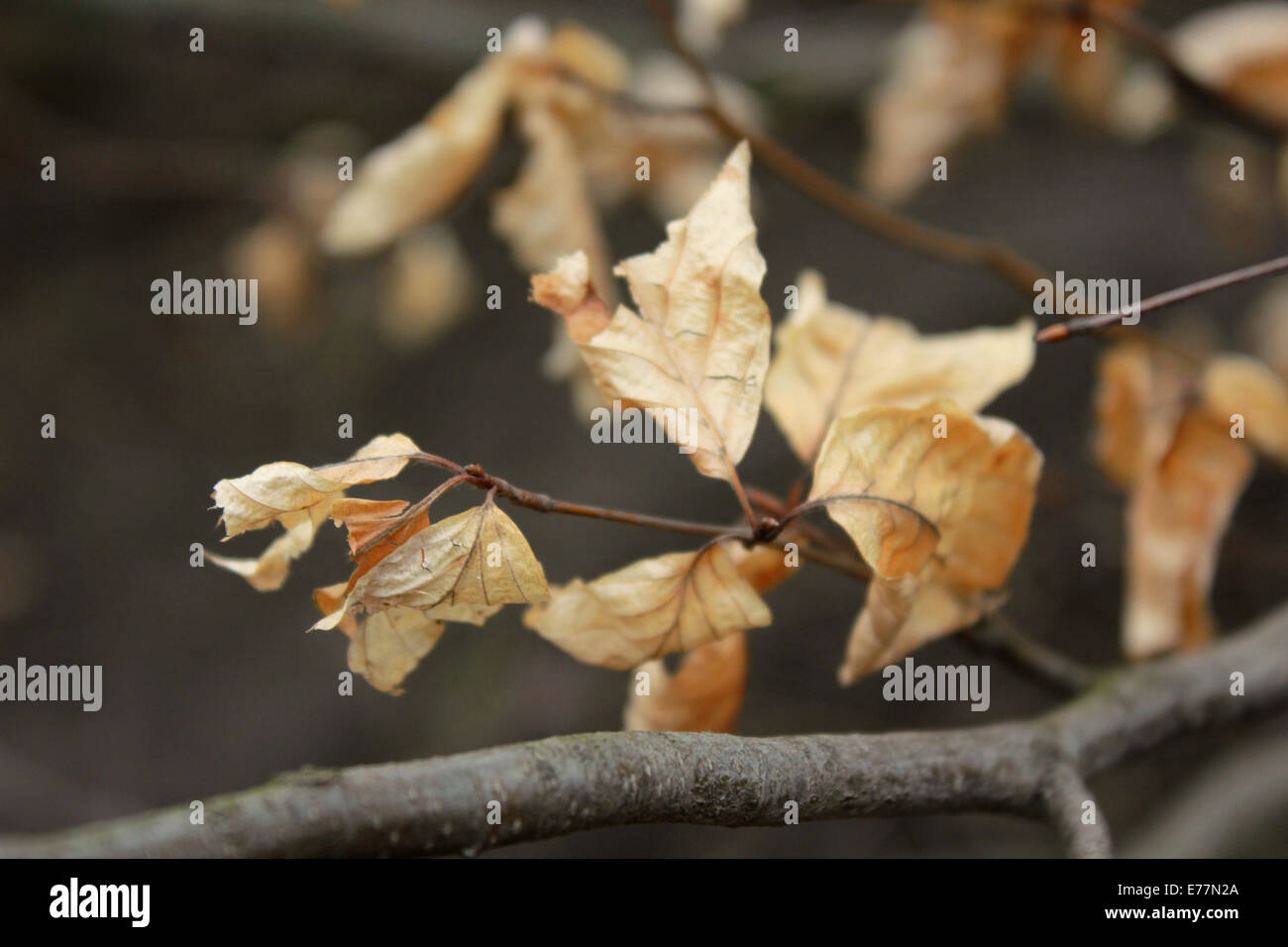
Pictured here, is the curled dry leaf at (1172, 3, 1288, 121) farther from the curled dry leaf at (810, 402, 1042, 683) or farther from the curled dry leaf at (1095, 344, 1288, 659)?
the curled dry leaf at (810, 402, 1042, 683)

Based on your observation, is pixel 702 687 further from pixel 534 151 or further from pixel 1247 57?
pixel 1247 57

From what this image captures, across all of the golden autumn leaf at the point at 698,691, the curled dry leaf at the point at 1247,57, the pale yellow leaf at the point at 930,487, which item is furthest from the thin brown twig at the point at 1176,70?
the golden autumn leaf at the point at 698,691

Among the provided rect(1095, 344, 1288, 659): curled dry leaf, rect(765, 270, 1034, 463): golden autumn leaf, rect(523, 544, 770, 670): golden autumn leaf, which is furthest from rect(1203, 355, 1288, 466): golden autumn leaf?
rect(523, 544, 770, 670): golden autumn leaf

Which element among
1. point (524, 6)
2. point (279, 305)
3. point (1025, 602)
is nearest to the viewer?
point (279, 305)

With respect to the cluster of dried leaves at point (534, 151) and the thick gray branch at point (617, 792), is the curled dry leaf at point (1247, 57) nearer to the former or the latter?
the cluster of dried leaves at point (534, 151)

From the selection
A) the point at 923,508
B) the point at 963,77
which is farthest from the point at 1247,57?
the point at 923,508
